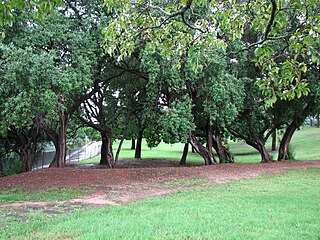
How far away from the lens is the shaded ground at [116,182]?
7992mm

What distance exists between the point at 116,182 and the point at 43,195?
289 centimetres

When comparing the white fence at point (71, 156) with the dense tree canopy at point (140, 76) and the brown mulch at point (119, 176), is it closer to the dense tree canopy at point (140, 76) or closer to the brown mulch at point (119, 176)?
the dense tree canopy at point (140, 76)

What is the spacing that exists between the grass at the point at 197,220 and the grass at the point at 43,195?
224 centimetres

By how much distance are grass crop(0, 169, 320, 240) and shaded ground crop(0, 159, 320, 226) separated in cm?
98

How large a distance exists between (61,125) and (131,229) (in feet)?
36.1

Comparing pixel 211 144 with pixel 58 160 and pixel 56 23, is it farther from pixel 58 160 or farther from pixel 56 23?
pixel 56 23

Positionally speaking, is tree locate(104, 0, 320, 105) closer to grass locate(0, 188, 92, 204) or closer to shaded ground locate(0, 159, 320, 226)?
shaded ground locate(0, 159, 320, 226)

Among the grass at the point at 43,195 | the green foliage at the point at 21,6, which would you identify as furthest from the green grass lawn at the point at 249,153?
the green foliage at the point at 21,6

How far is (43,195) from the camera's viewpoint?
9.40m

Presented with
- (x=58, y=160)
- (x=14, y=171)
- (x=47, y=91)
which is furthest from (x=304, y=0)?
(x=14, y=171)

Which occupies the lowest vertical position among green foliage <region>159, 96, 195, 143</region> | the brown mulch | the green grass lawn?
the brown mulch

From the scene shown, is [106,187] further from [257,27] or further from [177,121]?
[257,27]

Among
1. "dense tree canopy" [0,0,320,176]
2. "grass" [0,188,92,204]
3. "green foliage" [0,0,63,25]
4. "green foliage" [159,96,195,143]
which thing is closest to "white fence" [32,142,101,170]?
"dense tree canopy" [0,0,320,176]

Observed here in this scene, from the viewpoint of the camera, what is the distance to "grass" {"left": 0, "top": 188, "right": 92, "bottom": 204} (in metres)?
8.88
